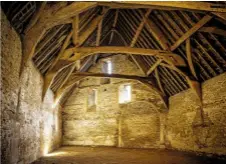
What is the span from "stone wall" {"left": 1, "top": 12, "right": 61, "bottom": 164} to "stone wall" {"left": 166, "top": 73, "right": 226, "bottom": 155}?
530 centimetres

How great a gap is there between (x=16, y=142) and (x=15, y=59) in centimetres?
183

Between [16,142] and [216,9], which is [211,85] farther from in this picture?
[16,142]

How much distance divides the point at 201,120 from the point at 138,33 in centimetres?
366

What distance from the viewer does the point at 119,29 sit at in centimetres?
1030

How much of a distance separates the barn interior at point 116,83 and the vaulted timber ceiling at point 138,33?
1.0 inches

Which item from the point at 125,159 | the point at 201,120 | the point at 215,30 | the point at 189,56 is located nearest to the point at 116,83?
the point at 201,120

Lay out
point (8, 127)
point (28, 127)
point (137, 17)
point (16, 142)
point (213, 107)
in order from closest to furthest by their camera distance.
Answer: point (8, 127) → point (16, 142) → point (28, 127) → point (213, 107) → point (137, 17)

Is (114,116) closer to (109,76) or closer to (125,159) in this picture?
(109,76)

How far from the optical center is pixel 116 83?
12258mm

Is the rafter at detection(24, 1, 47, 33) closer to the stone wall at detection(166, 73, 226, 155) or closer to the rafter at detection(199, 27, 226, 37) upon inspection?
the rafter at detection(199, 27, 226, 37)

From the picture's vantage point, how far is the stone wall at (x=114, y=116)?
442 inches

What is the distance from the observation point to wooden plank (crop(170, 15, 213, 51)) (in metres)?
5.61

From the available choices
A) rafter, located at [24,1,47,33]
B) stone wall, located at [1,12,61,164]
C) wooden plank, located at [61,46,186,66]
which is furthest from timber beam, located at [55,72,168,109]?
rafter, located at [24,1,47,33]

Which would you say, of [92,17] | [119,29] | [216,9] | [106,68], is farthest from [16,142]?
[106,68]
